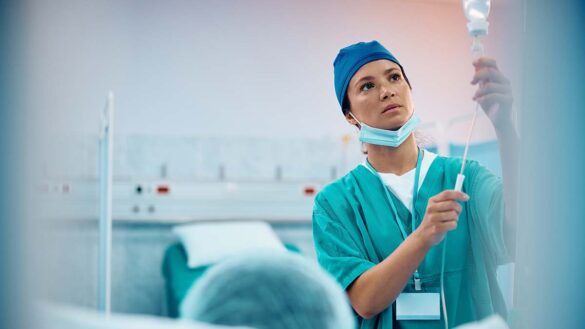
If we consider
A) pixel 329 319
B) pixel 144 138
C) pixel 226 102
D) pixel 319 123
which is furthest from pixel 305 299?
pixel 144 138

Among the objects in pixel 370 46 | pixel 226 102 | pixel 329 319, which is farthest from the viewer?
pixel 226 102

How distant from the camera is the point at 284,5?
30.5 inches

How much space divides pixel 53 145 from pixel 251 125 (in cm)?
151

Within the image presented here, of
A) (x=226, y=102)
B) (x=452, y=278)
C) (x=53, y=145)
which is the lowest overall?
(x=452, y=278)

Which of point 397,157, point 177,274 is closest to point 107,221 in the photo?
point 177,274

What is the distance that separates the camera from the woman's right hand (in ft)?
2.49

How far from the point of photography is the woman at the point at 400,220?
0.82 metres

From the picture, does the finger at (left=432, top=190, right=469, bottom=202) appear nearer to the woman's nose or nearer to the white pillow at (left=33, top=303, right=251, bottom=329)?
the woman's nose

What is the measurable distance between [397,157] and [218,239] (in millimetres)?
1608

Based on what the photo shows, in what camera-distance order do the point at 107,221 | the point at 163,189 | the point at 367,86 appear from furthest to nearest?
the point at 163,189 < the point at 107,221 < the point at 367,86

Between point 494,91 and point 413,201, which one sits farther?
point 413,201

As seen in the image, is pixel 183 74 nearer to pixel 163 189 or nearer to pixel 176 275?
pixel 176 275

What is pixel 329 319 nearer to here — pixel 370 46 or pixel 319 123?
pixel 370 46

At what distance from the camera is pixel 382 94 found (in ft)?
2.80
